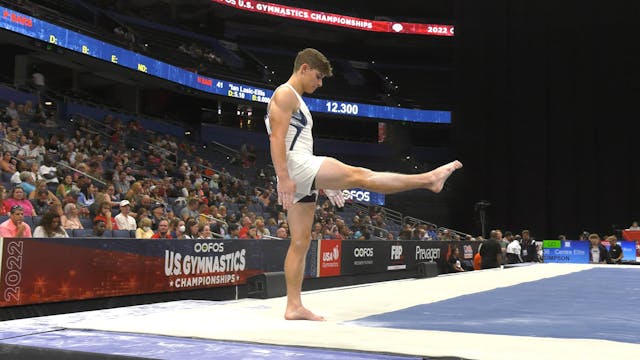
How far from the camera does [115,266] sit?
678 cm

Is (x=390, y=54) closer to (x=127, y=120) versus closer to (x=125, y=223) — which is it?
(x=127, y=120)

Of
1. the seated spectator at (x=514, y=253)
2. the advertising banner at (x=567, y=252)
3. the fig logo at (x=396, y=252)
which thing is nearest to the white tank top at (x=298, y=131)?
the fig logo at (x=396, y=252)

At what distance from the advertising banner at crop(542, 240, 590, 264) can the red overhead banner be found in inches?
602

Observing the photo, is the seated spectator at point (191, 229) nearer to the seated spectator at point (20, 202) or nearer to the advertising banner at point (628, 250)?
the seated spectator at point (20, 202)

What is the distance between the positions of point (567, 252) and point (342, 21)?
1632cm

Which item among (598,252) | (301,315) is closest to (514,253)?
(598,252)

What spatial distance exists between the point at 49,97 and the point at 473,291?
609 inches

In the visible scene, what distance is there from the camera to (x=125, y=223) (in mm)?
9180

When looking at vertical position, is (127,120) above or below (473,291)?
above

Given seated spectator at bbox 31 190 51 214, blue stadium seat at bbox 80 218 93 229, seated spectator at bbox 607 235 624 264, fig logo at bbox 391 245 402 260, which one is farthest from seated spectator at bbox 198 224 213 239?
seated spectator at bbox 607 235 624 264

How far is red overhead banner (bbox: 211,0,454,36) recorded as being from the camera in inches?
1011

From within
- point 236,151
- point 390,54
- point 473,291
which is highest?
point 390,54

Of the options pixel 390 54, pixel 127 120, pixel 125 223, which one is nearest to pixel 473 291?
pixel 125 223

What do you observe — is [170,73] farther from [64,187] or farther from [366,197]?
[64,187]
